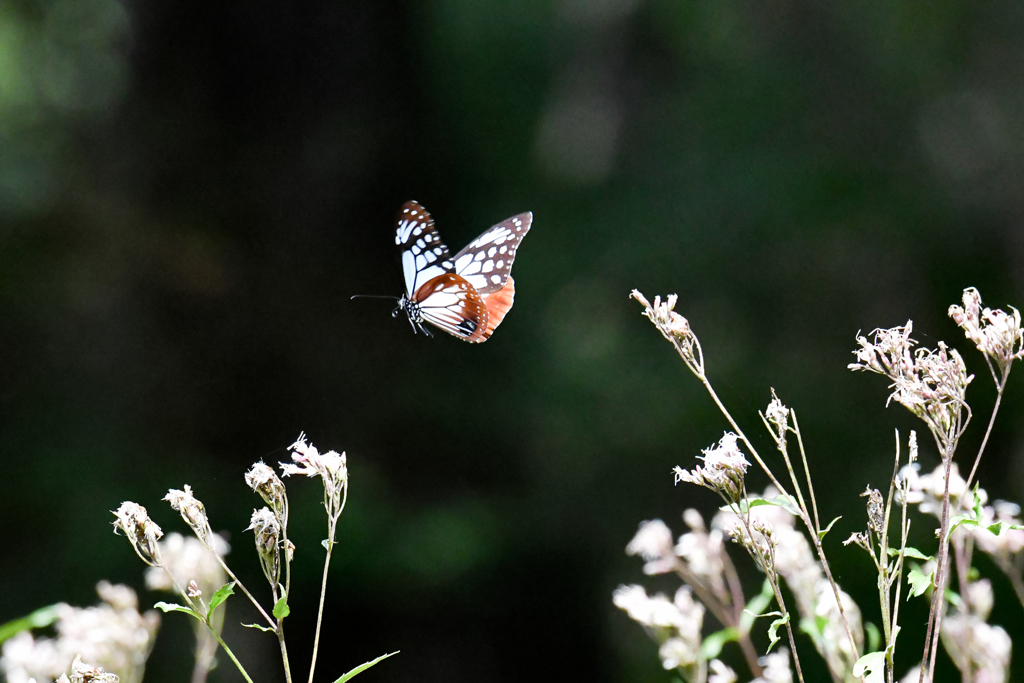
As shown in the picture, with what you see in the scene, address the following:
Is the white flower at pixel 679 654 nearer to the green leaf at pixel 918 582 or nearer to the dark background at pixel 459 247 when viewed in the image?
the green leaf at pixel 918 582

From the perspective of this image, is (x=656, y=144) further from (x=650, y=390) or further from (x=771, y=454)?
(x=771, y=454)

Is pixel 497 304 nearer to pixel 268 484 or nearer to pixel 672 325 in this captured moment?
pixel 672 325

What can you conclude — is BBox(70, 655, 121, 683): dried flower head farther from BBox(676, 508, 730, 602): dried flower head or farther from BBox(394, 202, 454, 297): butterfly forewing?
BBox(394, 202, 454, 297): butterfly forewing

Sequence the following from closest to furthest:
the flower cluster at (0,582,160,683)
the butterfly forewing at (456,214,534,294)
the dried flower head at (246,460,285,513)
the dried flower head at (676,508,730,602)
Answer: the dried flower head at (246,460,285,513) < the flower cluster at (0,582,160,683) < the dried flower head at (676,508,730,602) < the butterfly forewing at (456,214,534,294)

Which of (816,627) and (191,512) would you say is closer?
(191,512)

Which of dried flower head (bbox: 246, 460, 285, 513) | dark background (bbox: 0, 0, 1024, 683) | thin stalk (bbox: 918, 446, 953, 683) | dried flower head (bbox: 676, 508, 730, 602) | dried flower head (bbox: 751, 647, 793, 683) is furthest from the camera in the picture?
dark background (bbox: 0, 0, 1024, 683)

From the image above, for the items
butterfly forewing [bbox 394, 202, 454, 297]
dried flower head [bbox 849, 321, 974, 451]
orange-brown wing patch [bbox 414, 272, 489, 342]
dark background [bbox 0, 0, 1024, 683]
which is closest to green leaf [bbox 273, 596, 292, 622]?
dried flower head [bbox 849, 321, 974, 451]

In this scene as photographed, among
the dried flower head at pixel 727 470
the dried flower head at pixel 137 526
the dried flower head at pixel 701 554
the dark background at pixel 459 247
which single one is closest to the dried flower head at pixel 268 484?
the dried flower head at pixel 137 526

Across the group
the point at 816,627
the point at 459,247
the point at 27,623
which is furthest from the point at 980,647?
the point at 459,247

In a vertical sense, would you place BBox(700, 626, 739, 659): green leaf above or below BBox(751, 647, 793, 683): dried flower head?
above
